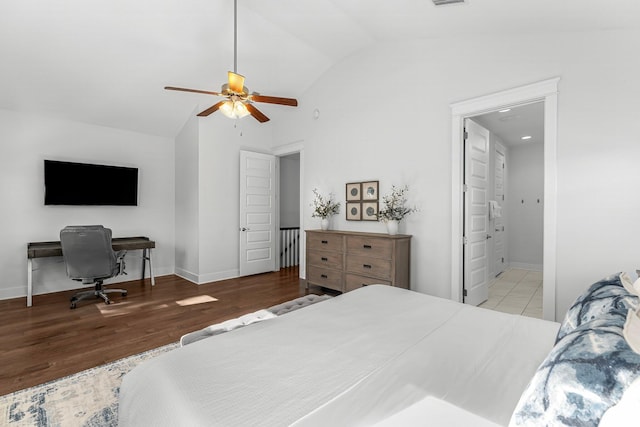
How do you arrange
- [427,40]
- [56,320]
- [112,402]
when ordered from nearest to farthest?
[112,402] < [56,320] < [427,40]

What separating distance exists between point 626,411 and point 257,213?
5.31 metres

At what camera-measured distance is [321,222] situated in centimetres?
468

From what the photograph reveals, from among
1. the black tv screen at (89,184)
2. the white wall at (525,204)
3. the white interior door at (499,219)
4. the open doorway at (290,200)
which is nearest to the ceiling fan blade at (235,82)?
the black tv screen at (89,184)

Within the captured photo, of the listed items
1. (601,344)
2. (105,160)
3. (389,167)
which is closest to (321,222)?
(389,167)

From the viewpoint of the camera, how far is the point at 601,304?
1042mm

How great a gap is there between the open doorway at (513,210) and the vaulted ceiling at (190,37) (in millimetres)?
1410

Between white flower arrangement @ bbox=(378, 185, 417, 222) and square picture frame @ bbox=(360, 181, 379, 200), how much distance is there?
231 millimetres

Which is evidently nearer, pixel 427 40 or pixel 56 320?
pixel 56 320

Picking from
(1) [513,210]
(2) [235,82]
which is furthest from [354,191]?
(1) [513,210]

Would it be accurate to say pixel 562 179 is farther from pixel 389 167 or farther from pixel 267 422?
pixel 267 422

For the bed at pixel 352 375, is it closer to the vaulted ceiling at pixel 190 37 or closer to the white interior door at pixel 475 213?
the white interior door at pixel 475 213

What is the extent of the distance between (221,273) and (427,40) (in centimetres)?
453

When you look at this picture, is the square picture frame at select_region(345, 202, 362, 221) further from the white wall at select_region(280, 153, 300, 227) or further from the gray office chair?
the gray office chair

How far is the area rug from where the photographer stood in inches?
66.9
